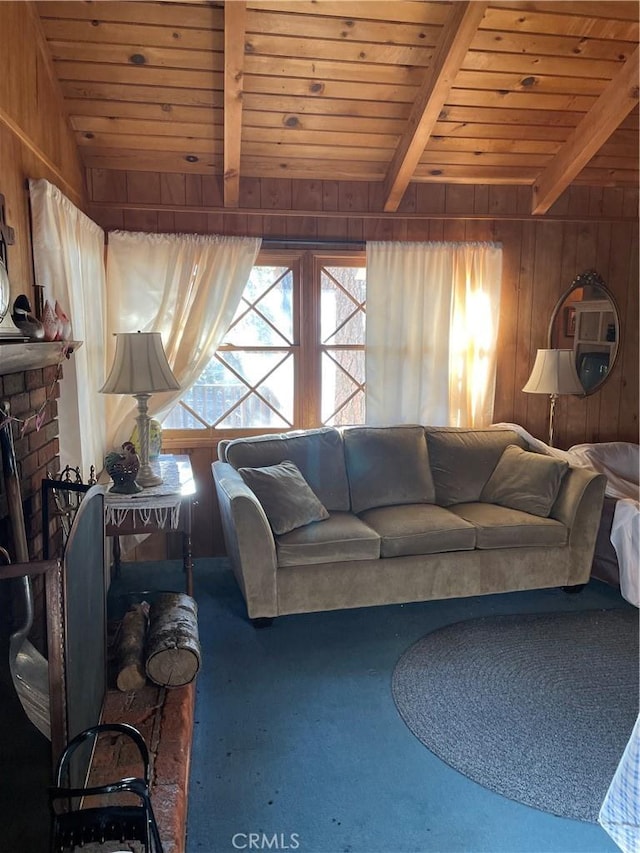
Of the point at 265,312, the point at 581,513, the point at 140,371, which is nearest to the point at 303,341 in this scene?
the point at 265,312

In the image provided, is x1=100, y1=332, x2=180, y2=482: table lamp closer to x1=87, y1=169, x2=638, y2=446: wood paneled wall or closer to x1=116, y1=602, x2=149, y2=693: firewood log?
x1=116, y1=602, x2=149, y2=693: firewood log

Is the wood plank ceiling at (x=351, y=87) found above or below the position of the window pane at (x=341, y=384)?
above

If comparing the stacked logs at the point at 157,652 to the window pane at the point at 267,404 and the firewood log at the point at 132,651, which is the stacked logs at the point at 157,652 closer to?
the firewood log at the point at 132,651

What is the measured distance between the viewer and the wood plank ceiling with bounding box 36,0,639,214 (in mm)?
2711

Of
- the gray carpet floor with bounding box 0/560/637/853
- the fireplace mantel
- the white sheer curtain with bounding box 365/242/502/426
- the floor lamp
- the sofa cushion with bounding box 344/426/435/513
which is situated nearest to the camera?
the fireplace mantel

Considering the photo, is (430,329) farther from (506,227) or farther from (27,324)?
(27,324)

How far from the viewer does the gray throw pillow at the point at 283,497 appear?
306 centimetres

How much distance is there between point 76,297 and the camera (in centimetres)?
275

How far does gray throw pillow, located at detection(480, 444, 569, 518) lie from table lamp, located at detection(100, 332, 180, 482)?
1.90m

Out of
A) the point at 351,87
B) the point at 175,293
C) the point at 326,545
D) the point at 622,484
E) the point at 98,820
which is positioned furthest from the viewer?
the point at 622,484

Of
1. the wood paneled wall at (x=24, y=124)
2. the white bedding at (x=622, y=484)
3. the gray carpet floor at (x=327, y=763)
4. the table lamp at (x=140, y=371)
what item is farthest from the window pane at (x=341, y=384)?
the wood paneled wall at (x=24, y=124)

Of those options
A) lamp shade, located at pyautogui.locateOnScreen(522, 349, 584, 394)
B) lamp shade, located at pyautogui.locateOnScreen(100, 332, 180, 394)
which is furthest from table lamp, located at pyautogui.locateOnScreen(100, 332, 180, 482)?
lamp shade, located at pyautogui.locateOnScreen(522, 349, 584, 394)

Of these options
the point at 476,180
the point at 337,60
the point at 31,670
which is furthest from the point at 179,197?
the point at 31,670

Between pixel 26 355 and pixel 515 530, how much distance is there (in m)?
2.51
